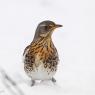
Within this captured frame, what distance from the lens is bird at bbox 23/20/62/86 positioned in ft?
20.5

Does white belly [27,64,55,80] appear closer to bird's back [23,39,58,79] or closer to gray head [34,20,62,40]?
bird's back [23,39,58,79]

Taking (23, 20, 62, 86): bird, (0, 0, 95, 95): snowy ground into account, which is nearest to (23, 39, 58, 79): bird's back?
(23, 20, 62, 86): bird

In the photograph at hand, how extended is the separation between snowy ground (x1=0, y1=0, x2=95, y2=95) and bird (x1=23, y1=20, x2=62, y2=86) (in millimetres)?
184

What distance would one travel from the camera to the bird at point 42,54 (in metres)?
6.24

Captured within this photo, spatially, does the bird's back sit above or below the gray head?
below

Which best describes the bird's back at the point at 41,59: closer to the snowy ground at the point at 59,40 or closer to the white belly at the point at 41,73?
the white belly at the point at 41,73

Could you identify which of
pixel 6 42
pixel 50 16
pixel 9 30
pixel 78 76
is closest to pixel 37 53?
pixel 78 76

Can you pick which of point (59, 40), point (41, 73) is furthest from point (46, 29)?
point (59, 40)

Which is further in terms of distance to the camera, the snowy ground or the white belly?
the snowy ground

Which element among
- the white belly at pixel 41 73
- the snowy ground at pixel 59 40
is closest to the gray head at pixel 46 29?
the white belly at pixel 41 73

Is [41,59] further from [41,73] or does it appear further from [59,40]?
[59,40]

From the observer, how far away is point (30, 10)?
9.25 m

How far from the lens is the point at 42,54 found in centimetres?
626

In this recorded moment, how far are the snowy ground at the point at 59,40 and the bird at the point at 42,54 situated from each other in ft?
0.60
